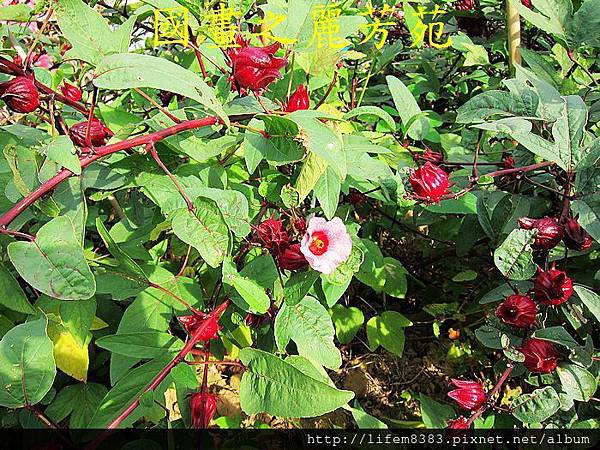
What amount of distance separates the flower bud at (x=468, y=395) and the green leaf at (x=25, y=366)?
53cm

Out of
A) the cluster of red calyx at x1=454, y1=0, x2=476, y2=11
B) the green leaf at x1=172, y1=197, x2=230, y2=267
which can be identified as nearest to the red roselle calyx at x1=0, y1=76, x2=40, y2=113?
the green leaf at x1=172, y1=197, x2=230, y2=267

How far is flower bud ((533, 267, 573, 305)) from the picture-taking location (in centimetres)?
77

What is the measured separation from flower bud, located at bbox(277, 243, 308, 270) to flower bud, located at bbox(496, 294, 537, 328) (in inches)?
11.6

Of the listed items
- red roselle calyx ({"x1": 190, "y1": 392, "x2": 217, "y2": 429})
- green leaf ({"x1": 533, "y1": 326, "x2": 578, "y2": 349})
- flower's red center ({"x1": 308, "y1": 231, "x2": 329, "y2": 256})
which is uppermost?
flower's red center ({"x1": 308, "y1": 231, "x2": 329, "y2": 256})

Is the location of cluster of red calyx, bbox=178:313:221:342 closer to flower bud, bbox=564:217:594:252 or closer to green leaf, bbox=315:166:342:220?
green leaf, bbox=315:166:342:220

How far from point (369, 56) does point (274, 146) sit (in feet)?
2.33

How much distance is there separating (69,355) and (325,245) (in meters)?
0.49

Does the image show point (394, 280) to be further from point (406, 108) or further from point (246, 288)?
point (246, 288)

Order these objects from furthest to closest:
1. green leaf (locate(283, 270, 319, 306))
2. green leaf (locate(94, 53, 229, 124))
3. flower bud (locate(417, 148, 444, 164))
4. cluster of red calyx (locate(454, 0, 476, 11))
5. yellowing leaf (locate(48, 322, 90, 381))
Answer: cluster of red calyx (locate(454, 0, 476, 11)) → flower bud (locate(417, 148, 444, 164)) → yellowing leaf (locate(48, 322, 90, 381)) → green leaf (locate(283, 270, 319, 306)) → green leaf (locate(94, 53, 229, 124))

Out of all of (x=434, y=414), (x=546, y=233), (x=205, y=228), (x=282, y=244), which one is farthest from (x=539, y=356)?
(x=205, y=228)

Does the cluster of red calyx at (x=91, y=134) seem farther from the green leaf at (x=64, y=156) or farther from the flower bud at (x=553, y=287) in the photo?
the flower bud at (x=553, y=287)

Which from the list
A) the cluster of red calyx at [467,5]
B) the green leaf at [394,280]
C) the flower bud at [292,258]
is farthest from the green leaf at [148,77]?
the cluster of red calyx at [467,5]

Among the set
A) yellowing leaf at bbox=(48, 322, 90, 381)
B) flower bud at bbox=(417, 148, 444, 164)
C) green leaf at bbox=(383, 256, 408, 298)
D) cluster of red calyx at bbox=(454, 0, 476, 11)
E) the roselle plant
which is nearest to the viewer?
the roselle plant

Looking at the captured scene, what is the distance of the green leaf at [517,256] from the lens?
2.58 ft
